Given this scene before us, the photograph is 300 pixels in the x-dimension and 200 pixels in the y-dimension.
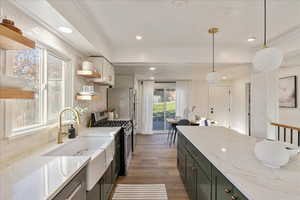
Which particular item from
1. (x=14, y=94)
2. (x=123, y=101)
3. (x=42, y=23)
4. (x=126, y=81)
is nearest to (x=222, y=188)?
(x=14, y=94)

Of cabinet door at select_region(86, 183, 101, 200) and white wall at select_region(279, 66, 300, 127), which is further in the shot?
white wall at select_region(279, 66, 300, 127)

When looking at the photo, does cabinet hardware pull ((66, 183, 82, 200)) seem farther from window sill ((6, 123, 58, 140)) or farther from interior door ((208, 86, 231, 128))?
interior door ((208, 86, 231, 128))

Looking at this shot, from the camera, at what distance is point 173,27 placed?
102 inches

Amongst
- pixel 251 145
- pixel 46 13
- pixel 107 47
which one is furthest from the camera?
pixel 107 47

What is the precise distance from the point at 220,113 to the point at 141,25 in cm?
602

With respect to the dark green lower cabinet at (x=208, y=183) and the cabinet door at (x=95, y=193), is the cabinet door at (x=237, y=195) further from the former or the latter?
the cabinet door at (x=95, y=193)

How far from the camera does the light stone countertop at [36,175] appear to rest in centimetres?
87

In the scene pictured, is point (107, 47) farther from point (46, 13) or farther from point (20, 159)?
point (20, 159)

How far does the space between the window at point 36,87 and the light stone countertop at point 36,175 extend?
30cm

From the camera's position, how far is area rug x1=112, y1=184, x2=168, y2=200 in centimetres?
238

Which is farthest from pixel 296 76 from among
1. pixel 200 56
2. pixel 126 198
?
pixel 126 198

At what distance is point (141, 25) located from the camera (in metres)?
2.52

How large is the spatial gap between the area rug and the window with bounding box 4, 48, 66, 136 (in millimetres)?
1471

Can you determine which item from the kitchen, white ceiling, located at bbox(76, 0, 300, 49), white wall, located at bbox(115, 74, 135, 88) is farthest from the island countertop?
white wall, located at bbox(115, 74, 135, 88)
